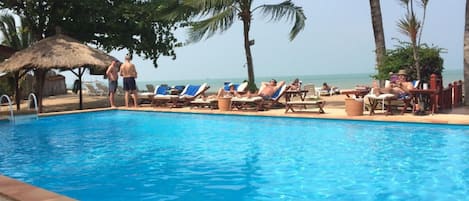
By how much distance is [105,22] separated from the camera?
666 inches

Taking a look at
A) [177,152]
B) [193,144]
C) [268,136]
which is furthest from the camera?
[268,136]

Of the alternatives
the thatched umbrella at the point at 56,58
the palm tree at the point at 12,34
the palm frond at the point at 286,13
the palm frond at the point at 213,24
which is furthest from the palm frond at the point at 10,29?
the palm frond at the point at 286,13

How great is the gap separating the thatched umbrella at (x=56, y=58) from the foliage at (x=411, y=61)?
8.82m

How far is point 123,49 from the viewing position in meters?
18.3

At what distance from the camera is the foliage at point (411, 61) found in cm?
1009

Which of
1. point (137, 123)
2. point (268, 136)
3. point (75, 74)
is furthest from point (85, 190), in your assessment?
point (75, 74)

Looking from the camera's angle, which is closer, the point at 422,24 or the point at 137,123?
the point at 422,24

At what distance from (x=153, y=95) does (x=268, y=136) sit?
23.1ft

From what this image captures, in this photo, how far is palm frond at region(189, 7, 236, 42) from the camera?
50.0 ft

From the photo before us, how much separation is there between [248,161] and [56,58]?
10.1 metres

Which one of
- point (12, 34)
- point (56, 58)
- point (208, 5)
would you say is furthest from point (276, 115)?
point (12, 34)

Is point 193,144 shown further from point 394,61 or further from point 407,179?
point 394,61

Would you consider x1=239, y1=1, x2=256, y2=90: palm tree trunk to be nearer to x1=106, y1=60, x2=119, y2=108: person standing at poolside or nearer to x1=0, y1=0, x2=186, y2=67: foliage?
x1=0, y1=0, x2=186, y2=67: foliage

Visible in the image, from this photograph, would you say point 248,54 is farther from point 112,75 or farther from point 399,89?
point 399,89
